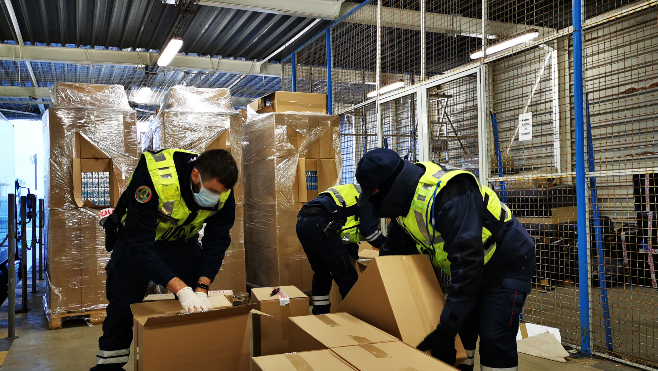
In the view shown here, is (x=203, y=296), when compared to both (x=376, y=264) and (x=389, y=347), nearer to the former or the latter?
(x=376, y=264)

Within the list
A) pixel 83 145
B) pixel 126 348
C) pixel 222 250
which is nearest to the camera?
pixel 126 348

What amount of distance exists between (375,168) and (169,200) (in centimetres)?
122

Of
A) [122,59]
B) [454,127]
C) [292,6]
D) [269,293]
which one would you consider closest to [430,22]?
[454,127]

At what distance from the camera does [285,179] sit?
589 centimetres

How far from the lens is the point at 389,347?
1.81 meters

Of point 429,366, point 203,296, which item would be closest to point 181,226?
point 203,296

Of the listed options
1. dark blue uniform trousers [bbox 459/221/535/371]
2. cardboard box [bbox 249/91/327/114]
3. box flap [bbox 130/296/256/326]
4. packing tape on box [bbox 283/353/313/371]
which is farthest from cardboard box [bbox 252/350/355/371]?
cardboard box [bbox 249/91/327/114]

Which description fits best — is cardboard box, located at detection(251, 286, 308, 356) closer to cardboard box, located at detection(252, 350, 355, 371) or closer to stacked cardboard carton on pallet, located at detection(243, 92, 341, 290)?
cardboard box, located at detection(252, 350, 355, 371)

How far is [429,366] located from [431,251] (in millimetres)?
776

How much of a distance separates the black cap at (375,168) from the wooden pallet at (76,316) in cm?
416

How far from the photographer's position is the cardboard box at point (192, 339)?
2.07 m

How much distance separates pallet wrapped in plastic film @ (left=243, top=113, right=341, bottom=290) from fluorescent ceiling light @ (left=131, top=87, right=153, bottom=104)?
5753 millimetres

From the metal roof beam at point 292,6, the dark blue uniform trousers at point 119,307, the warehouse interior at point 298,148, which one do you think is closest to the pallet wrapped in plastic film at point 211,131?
the warehouse interior at point 298,148

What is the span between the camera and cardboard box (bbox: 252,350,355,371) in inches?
64.1
